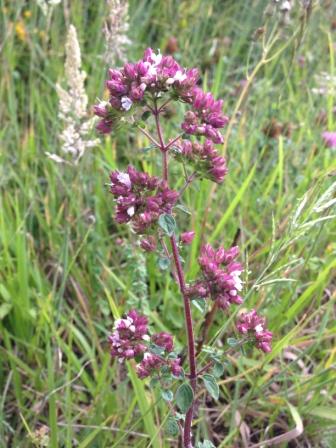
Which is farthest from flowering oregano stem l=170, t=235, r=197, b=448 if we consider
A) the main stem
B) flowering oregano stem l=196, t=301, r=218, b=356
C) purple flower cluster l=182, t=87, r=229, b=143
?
flowering oregano stem l=196, t=301, r=218, b=356

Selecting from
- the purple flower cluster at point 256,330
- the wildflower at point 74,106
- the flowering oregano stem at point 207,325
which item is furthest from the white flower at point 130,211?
the wildflower at point 74,106

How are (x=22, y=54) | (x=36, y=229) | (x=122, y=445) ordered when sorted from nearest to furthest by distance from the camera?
1. (x=122, y=445)
2. (x=36, y=229)
3. (x=22, y=54)

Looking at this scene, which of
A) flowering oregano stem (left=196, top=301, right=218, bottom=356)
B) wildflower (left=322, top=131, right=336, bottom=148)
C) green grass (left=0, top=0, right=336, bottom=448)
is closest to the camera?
green grass (left=0, top=0, right=336, bottom=448)

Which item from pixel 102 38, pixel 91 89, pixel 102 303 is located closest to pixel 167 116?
pixel 91 89

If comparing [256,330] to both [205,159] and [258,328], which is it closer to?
[258,328]

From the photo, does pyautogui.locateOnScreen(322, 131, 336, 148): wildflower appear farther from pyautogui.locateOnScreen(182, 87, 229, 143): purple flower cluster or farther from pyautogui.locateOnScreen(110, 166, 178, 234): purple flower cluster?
pyautogui.locateOnScreen(110, 166, 178, 234): purple flower cluster

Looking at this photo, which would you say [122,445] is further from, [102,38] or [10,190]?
[102,38]
